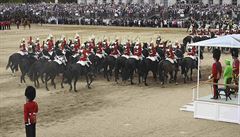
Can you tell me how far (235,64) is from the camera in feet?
59.8

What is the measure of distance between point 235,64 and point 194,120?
304 cm

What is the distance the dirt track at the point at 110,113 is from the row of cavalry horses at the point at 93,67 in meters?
0.57

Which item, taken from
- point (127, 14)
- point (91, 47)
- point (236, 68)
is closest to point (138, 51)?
point (91, 47)

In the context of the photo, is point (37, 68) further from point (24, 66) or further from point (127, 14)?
point (127, 14)

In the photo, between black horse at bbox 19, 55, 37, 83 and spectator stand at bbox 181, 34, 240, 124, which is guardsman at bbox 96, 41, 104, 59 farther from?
spectator stand at bbox 181, 34, 240, 124

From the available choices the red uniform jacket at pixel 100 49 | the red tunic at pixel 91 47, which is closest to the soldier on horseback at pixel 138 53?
the red uniform jacket at pixel 100 49

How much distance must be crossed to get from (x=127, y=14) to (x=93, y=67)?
38.3 metres

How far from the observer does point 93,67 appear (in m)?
24.7

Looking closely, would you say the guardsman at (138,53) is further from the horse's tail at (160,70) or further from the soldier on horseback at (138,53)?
the horse's tail at (160,70)

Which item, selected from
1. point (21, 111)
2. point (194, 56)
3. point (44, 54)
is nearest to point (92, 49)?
point (44, 54)

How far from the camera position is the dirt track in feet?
49.6

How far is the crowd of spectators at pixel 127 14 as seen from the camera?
5753cm

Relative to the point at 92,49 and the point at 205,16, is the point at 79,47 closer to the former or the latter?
the point at 92,49

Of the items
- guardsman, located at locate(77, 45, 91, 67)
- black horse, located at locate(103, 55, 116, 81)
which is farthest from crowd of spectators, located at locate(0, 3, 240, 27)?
guardsman, located at locate(77, 45, 91, 67)
